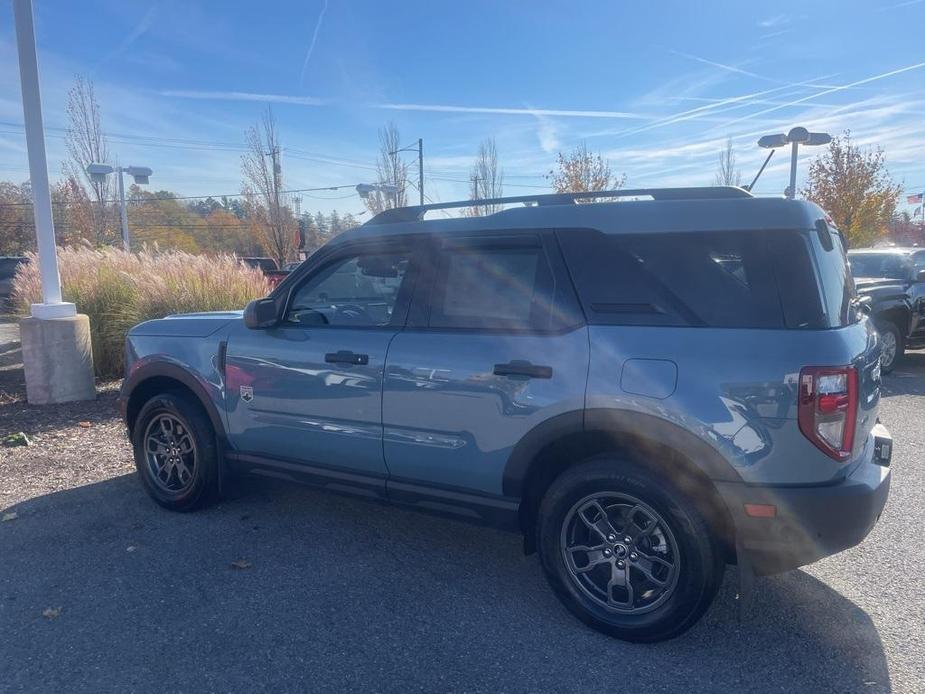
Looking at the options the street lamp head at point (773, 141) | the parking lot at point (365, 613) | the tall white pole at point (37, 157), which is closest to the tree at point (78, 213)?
the tall white pole at point (37, 157)

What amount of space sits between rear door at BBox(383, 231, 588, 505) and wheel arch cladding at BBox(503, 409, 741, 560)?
7 centimetres

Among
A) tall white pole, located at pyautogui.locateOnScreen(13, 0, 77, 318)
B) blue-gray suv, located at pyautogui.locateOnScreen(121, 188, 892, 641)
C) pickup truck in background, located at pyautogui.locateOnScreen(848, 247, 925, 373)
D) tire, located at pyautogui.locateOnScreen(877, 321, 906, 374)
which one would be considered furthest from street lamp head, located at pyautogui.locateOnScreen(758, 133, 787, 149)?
tall white pole, located at pyautogui.locateOnScreen(13, 0, 77, 318)

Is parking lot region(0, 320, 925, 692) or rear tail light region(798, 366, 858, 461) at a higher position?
rear tail light region(798, 366, 858, 461)

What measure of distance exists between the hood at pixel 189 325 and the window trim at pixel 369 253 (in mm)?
550

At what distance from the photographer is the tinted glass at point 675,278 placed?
9.39 feet

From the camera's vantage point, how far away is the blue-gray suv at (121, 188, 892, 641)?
109 inches

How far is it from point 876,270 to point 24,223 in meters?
53.2

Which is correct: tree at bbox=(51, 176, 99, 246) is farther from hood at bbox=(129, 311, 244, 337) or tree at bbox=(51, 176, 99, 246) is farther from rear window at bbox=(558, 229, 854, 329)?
rear window at bbox=(558, 229, 854, 329)

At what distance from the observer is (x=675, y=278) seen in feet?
9.96

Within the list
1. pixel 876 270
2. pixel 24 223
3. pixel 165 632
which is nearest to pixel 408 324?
pixel 165 632

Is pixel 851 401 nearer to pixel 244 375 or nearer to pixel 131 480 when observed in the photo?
pixel 244 375

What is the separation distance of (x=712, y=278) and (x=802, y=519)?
3.43ft

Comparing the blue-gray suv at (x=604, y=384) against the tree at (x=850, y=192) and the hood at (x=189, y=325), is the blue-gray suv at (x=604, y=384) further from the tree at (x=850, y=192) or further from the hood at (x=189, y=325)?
the tree at (x=850, y=192)

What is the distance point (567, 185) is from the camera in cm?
2211
